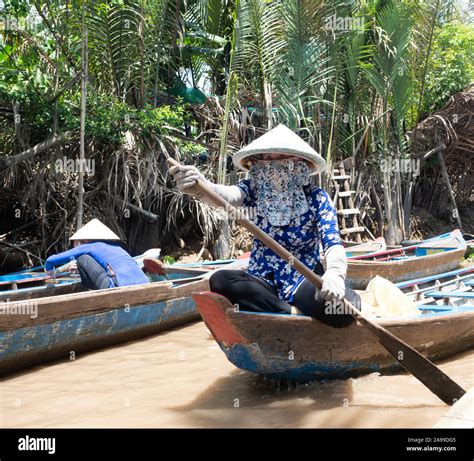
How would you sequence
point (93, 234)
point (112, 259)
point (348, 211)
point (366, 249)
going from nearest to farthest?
point (112, 259) → point (93, 234) → point (366, 249) → point (348, 211)

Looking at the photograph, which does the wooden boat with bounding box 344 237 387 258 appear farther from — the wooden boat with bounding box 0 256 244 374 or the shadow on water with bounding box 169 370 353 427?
the shadow on water with bounding box 169 370 353 427

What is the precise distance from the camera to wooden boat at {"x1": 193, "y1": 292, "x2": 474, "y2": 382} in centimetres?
316

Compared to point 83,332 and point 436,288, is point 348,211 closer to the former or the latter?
point 436,288

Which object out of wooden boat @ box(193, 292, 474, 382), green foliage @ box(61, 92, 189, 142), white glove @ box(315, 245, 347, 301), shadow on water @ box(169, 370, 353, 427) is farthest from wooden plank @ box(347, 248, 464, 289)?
white glove @ box(315, 245, 347, 301)

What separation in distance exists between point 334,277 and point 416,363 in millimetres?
727

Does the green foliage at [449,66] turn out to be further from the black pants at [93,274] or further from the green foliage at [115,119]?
the black pants at [93,274]

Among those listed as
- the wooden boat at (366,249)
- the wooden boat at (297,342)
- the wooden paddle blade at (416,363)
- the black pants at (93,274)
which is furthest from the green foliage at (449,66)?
the wooden paddle blade at (416,363)

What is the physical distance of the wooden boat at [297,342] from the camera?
3162mm

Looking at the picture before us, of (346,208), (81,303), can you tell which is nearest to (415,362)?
(81,303)

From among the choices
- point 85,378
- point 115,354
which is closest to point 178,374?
point 85,378

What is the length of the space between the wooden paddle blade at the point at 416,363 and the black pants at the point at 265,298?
0.14 metres

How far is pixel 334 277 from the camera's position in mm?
2967

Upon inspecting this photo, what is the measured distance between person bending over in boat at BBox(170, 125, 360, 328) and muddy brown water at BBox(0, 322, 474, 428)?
47cm
